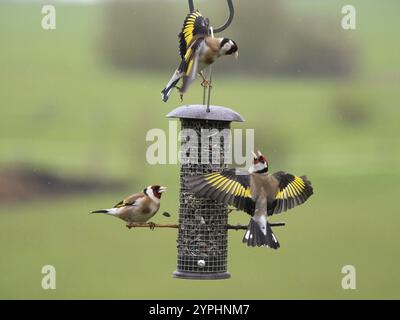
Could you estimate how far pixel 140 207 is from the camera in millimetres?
6281

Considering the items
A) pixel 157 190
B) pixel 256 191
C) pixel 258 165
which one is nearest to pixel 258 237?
pixel 256 191

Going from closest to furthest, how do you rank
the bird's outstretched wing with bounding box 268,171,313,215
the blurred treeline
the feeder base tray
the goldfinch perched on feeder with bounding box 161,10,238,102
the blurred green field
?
the goldfinch perched on feeder with bounding box 161,10,238,102
the bird's outstretched wing with bounding box 268,171,313,215
the feeder base tray
the blurred green field
the blurred treeline

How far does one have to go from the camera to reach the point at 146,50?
1852 cm

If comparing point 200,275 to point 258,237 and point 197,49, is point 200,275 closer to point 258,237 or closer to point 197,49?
point 258,237

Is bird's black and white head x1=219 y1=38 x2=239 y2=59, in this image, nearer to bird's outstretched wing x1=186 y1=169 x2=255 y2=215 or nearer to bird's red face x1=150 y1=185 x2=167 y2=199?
bird's outstretched wing x1=186 y1=169 x2=255 y2=215

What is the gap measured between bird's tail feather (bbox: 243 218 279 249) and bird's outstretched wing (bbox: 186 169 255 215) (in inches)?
3.9

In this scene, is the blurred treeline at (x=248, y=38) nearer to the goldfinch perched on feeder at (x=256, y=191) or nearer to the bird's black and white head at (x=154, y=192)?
the bird's black and white head at (x=154, y=192)

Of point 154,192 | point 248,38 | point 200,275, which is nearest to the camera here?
point 200,275

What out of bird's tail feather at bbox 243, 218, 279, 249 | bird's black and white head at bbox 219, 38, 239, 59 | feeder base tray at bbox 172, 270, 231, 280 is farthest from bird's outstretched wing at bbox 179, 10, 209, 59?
feeder base tray at bbox 172, 270, 231, 280

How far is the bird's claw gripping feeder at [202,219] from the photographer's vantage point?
6180mm

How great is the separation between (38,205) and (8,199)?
0.82 meters

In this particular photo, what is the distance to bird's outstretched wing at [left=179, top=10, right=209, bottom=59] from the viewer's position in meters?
5.83

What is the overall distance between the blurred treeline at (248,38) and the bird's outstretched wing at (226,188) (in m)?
11.7

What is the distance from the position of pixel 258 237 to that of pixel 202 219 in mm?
549
